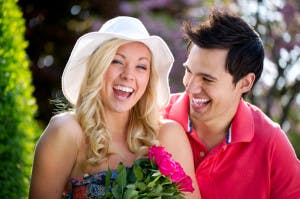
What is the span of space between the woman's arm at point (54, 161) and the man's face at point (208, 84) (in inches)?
35.3

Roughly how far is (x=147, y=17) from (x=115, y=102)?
5.36 meters

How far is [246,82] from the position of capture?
4574mm

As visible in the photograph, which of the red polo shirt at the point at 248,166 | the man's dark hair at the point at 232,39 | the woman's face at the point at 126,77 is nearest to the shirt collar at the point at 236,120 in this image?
the red polo shirt at the point at 248,166

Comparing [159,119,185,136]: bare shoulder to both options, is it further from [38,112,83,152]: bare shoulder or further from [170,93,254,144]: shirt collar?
[38,112,83,152]: bare shoulder

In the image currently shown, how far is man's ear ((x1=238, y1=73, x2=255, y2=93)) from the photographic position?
4.55 meters

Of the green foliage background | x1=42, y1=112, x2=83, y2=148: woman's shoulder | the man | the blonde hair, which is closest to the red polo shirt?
the man

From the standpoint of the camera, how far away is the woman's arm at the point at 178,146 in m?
4.17

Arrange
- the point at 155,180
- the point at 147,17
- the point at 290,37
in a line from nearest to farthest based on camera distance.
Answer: the point at 155,180 → the point at 290,37 → the point at 147,17

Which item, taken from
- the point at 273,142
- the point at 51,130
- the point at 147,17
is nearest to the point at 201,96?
the point at 273,142

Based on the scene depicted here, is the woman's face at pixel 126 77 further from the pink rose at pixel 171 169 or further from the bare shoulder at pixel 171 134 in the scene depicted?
the pink rose at pixel 171 169

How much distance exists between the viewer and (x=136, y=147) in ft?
13.5

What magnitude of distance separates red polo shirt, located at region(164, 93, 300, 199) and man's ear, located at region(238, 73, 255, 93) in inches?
9.7

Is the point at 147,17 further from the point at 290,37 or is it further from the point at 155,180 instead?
the point at 155,180

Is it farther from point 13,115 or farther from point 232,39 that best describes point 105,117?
point 232,39
